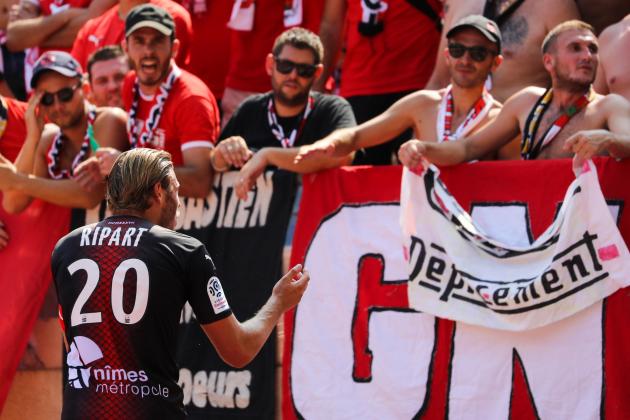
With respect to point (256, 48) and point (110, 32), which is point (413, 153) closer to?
point (256, 48)

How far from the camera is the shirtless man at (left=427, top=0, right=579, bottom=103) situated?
7164 mm

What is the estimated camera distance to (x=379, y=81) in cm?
785

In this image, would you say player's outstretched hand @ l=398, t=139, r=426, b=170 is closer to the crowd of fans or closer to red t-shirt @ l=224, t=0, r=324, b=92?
the crowd of fans

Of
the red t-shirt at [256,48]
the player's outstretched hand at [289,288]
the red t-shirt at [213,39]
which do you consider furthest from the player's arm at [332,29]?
the player's outstretched hand at [289,288]

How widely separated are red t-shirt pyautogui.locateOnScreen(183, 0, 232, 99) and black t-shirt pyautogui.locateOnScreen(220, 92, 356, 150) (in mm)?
1785

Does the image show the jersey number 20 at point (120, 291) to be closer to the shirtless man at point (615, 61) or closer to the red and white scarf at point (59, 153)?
the red and white scarf at point (59, 153)

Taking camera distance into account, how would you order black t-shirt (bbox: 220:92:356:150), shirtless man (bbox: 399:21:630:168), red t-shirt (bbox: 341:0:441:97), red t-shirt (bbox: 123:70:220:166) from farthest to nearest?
red t-shirt (bbox: 341:0:441:97), red t-shirt (bbox: 123:70:220:166), black t-shirt (bbox: 220:92:356:150), shirtless man (bbox: 399:21:630:168)

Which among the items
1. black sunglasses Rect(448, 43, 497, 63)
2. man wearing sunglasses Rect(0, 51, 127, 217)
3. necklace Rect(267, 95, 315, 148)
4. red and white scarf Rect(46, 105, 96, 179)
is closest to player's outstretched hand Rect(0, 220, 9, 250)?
man wearing sunglasses Rect(0, 51, 127, 217)

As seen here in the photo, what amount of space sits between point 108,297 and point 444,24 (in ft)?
13.3

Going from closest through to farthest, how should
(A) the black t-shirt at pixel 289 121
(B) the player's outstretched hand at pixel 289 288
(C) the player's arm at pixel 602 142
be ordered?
(B) the player's outstretched hand at pixel 289 288 < (C) the player's arm at pixel 602 142 < (A) the black t-shirt at pixel 289 121

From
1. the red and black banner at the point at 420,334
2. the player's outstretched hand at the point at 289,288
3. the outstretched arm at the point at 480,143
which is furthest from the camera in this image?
the outstretched arm at the point at 480,143

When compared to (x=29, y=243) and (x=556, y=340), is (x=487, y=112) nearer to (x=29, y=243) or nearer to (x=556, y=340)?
(x=556, y=340)

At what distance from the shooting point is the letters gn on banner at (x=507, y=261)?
18.1 ft

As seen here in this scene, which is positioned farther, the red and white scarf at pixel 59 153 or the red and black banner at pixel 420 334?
the red and white scarf at pixel 59 153
